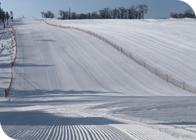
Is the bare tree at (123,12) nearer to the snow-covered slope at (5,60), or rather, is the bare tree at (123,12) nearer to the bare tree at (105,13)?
the bare tree at (105,13)

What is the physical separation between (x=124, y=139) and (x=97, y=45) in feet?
125

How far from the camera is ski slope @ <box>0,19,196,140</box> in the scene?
1062 cm

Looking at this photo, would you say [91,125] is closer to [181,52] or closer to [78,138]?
[78,138]

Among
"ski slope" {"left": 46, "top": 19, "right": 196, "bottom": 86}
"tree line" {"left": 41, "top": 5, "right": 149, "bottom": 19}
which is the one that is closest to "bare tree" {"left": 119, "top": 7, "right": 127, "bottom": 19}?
"tree line" {"left": 41, "top": 5, "right": 149, "bottom": 19}

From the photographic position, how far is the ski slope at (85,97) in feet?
34.9

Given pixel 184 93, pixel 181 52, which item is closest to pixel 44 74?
pixel 184 93

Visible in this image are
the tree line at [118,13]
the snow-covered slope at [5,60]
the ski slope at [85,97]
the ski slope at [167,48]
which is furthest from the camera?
the tree line at [118,13]

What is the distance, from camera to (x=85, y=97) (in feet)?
78.6

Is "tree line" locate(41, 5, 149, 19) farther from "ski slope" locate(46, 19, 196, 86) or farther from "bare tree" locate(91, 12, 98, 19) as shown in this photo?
"ski slope" locate(46, 19, 196, 86)

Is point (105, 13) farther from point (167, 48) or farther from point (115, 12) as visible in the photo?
point (167, 48)

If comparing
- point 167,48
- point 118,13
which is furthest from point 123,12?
point 167,48

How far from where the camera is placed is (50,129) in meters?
10.7

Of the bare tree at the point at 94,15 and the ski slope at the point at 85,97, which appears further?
the bare tree at the point at 94,15

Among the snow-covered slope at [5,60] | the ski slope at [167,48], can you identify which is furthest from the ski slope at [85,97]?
the ski slope at [167,48]
